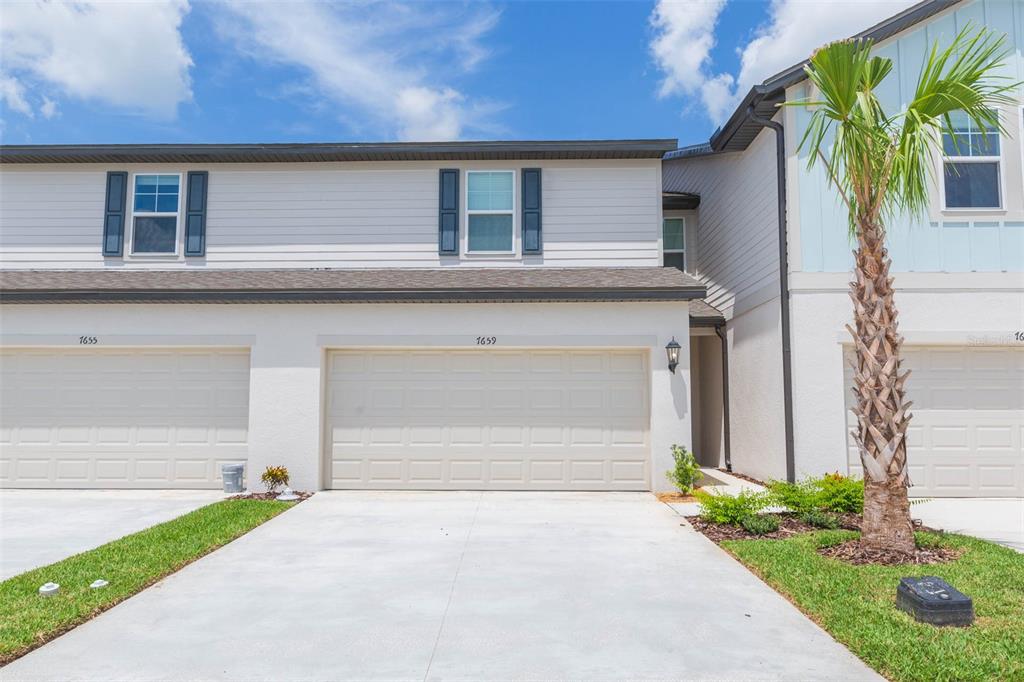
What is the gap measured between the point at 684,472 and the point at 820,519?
7.53 feet

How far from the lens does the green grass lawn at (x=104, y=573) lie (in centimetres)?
438

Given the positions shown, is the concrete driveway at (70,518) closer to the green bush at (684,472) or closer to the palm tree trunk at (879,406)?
the green bush at (684,472)

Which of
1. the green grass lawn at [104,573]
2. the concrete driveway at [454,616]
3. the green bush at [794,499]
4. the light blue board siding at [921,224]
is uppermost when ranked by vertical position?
the light blue board siding at [921,224]

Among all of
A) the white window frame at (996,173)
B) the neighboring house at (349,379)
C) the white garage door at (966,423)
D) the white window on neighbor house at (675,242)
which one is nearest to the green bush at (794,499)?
the neighboring house at (349,379)

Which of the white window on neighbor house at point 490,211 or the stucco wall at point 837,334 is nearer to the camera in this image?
the stucco wall at point 837,334

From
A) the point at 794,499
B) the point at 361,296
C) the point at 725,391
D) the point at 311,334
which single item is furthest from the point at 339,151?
the point at 794,499

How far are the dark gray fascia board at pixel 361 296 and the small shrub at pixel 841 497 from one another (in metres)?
3.51

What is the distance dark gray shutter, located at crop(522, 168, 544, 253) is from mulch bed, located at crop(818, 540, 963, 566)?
7021 mm

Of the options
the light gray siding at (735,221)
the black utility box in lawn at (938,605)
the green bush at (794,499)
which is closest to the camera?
the black utility box in lawn at (938,605)

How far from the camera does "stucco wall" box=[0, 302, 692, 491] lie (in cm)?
1017

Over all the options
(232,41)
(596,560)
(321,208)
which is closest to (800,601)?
(596,560)

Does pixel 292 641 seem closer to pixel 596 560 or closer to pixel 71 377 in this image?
pixel 596 560

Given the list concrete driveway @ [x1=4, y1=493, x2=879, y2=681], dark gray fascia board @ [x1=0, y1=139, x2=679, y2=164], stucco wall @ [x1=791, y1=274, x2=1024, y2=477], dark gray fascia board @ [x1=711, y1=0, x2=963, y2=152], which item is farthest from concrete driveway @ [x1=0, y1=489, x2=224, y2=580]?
dark gray fascia board @ [x1=711, y1=0, x2=963, y2=152]

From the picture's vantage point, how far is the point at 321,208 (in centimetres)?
1182
